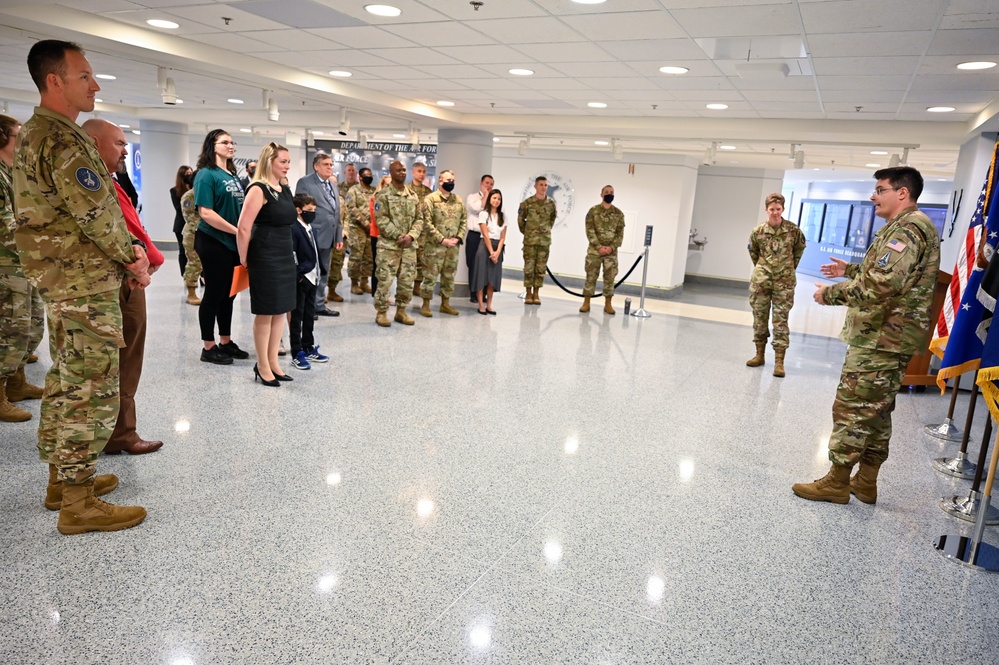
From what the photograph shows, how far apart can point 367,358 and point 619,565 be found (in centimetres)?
352

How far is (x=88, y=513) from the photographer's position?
2.57m

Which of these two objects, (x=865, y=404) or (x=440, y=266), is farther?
(x=440, y=266)

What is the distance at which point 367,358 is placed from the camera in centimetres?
563

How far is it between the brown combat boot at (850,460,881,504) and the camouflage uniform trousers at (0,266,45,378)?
15.1 ft

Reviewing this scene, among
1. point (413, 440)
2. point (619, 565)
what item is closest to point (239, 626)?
point (619, 565)

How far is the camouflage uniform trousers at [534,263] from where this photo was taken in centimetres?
928

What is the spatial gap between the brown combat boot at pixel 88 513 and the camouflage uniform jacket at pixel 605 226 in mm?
7249

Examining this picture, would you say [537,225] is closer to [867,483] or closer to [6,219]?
[867,483]

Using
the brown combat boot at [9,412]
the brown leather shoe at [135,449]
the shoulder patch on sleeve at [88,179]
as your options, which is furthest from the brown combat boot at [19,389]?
the shoulder patch on sleeve at [88,179]

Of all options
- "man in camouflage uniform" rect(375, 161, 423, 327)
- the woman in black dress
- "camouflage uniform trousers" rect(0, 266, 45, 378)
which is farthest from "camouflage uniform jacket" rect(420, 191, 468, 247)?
"camouflage uniform trousers" rect(0, 266, 45, 378)

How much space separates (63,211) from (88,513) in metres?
1.20

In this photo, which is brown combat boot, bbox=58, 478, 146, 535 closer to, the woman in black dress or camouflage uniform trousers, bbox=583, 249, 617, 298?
the woman in black dress

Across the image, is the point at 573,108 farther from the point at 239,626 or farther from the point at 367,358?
the point at 239,626

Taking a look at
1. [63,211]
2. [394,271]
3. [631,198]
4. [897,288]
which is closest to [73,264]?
[63,211]
